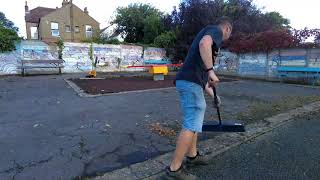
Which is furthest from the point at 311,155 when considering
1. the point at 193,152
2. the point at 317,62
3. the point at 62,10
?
the point at 62,10

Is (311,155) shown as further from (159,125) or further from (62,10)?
(62,10)

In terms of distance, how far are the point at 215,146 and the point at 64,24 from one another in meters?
36.2

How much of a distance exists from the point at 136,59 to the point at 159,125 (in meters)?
18.8

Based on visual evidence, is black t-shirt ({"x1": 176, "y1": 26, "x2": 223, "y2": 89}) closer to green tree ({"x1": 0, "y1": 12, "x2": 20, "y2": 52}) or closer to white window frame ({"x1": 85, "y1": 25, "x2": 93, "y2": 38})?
green tree ({"x1": 0, "y1": 12, "x2": 20, "y2": 52})

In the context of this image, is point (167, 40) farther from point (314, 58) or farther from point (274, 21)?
point (314, 58)

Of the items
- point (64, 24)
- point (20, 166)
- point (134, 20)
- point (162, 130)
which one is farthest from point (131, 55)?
point (20, 166)

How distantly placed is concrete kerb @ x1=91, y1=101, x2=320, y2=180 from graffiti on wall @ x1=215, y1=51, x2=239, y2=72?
41.3ft

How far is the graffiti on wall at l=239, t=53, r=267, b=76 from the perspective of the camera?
56.1 feet

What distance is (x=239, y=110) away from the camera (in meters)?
7.12

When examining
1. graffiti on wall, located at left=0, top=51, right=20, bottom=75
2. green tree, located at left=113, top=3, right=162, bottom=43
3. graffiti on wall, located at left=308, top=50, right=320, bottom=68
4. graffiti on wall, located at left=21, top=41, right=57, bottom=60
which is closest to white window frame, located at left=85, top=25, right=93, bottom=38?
green tree, located at left=113, top=3, right=162, bottom=43

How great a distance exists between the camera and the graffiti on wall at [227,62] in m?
19.2

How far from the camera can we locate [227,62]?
1981cm

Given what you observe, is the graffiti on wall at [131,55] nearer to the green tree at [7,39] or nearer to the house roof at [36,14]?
the green tree at [7,39]

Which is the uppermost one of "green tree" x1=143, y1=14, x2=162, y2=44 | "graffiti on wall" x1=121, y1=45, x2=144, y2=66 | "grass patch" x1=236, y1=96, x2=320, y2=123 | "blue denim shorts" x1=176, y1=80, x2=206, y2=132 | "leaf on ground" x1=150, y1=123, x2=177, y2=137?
"green tree" x1=143, y1=14, x2=162, y2=44
